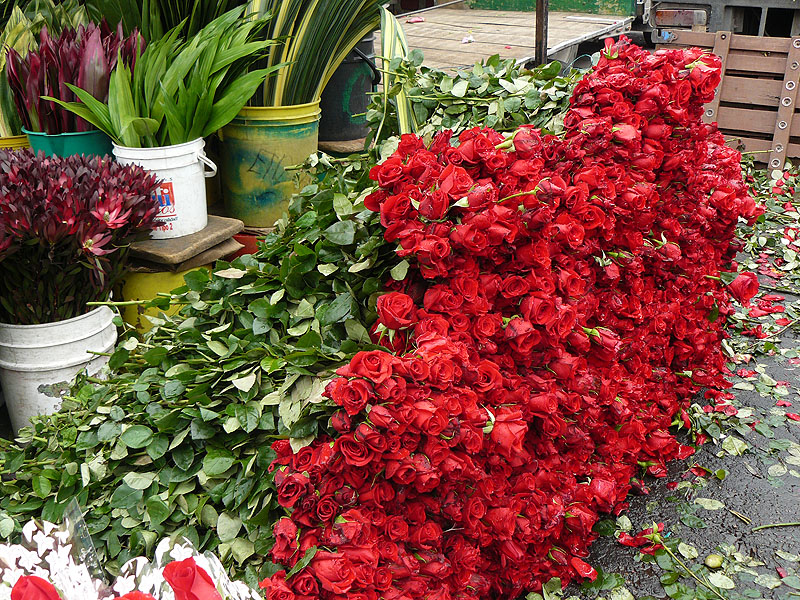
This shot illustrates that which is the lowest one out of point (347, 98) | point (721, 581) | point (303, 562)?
→ point (721, 581)

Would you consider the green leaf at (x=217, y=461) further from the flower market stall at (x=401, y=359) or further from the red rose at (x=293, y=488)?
the red rose at (x=293, y=488)

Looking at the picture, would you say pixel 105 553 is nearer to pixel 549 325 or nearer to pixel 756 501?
pixel 549 325

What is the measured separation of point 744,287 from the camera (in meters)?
2.46

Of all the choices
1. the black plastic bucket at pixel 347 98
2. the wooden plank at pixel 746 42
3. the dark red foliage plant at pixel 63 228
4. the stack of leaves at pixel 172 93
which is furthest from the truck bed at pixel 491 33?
the dark red foliage plant at pixel 63 228

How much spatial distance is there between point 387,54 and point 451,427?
1354mm

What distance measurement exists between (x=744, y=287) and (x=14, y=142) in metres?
2.57

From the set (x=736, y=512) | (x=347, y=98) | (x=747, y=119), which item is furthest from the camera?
(x=747, y=119)

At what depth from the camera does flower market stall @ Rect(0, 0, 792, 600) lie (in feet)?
4.19

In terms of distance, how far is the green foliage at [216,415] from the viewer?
57.1 inches

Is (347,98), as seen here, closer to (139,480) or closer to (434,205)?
(434,205)

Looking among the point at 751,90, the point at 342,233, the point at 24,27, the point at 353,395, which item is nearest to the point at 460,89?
the point at 342,233

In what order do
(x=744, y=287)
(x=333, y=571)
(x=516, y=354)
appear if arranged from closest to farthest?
(x=333, y=571) < (x=516, y=354) < (x=744, y=287)

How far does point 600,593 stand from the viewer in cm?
189

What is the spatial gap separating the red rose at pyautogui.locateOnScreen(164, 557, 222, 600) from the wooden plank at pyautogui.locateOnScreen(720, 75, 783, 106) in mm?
5157
